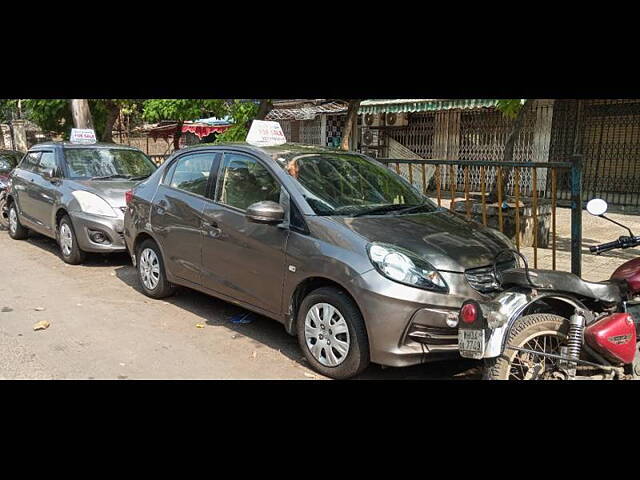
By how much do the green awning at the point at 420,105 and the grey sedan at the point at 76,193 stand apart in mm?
7398

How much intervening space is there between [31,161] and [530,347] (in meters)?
8.25

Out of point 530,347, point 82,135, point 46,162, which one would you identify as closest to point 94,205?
point 46,162

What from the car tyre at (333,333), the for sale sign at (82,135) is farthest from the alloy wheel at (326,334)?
the for sale sign at (82,135)

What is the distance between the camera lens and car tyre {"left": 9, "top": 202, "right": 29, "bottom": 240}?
29.9ft

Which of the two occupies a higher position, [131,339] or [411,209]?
[411,209]

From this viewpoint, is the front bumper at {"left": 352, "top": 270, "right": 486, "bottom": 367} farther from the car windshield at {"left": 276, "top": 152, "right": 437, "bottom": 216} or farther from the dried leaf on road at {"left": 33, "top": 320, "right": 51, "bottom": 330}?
the dried leaf on road at {"left": 33, "top": 320, "right": 51, "bottom": 330}

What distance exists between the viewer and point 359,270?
3650 mm

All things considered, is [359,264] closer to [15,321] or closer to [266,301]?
[266,301]

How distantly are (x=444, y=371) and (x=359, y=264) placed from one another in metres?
1.22

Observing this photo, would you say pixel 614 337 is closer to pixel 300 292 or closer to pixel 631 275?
pixel 631 275

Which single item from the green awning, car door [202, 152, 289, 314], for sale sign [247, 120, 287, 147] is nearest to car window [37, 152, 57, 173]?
for sale sign [247, 120, 287, 147]

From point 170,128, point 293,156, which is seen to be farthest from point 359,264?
point 170,128

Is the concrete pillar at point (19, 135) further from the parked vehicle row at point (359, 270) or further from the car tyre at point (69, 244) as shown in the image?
the parked vehicle row at point (359, 270)

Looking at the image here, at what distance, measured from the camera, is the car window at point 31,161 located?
856cm
